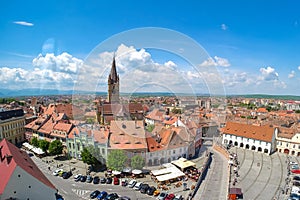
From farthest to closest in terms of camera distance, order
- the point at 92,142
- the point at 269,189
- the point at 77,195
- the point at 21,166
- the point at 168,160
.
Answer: the point at 168,160
the point at 92,142
the point at 269,189
the point at 77,195
the point at 21,166

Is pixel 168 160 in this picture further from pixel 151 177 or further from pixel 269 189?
pixel 269 189

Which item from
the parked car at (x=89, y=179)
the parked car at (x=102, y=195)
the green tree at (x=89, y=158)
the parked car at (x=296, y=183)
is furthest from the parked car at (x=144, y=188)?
the parked car at (x=296, y=183)

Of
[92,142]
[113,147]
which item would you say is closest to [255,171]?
[113,147]

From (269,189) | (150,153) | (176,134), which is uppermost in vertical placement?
(176,134)

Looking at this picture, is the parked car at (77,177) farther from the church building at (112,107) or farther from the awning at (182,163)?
the church building at (112,107)

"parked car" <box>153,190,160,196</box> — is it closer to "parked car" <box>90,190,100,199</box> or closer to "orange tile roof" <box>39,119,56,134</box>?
"parked car" <box>90,190,100,199</box>

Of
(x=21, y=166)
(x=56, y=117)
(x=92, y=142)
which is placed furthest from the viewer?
(x=56, y=117)

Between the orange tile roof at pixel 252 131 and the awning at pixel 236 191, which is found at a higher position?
the orange tile roof at pixel 252 131
